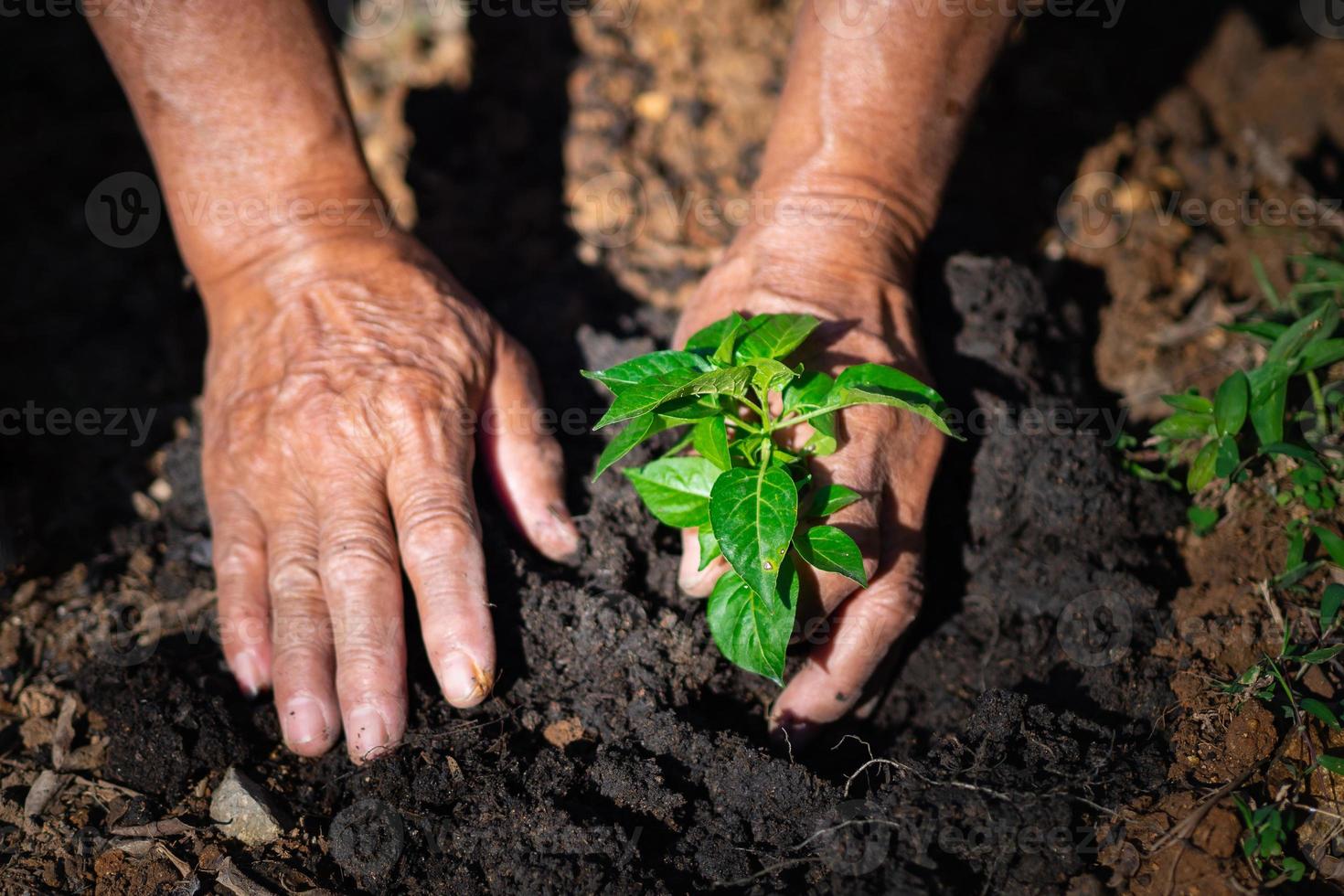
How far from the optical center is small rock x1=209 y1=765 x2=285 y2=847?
2.16 meters

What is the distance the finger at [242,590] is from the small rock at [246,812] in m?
0.30

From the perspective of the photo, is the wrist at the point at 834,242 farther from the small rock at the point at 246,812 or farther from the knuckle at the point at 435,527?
the small rock at the point at 246,812

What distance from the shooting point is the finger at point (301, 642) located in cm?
227

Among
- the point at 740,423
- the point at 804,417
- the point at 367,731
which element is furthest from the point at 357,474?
the point at 804,417

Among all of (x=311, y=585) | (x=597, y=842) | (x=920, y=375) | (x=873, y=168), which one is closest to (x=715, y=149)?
(x=873, y=168)

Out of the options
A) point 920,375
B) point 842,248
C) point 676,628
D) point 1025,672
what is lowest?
point 1025,672

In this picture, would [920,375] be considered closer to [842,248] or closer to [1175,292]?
[842,248]

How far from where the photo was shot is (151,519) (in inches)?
121

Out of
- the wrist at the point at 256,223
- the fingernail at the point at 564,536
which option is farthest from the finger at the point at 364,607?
the wrist at the point at 256,223

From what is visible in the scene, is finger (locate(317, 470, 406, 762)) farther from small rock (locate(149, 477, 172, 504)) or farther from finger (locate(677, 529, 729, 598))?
small rock (locate(149, 477, 172, 504))

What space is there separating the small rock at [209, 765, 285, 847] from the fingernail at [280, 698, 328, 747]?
0.14 m

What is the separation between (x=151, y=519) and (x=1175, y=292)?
389cm

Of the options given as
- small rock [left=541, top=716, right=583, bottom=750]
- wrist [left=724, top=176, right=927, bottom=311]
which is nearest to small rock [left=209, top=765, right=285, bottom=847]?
small rock [left=541, top=716, right=583, bottom=750]

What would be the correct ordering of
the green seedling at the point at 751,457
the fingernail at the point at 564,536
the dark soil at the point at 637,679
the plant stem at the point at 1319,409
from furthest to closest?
the fingernail at the point at 564,536
the plant stem at the point at 1319,409
the dark soil at the point at 637,679
the green seedling at the point at 751,457
